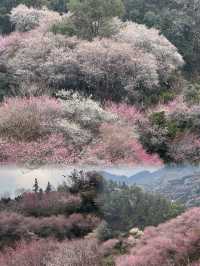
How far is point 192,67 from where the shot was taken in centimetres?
2606

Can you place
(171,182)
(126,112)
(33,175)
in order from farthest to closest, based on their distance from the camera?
(126,112), (33,175), (171,182)

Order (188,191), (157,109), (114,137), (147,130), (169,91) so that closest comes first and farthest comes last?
(188,191) → (114,137) → (147,130) → (157,109) → (169,91)

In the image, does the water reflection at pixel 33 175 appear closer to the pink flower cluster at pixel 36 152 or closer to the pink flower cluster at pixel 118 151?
the pink flower cluster at pixel 36 152

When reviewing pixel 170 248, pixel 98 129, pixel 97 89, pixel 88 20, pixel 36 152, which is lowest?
pixel 36 152

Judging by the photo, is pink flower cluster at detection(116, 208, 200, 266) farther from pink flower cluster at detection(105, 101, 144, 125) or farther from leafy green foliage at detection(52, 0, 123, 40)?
leafy green foliage at detection(52, 0, 123, 40)

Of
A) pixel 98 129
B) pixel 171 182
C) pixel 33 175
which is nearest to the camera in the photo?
pixel 171 182

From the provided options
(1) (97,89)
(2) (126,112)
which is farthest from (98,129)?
(1) (97,89)

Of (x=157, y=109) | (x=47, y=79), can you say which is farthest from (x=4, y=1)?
(x=157, y=109)

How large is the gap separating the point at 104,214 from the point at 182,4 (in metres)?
19.8

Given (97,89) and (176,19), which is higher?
(176,19)

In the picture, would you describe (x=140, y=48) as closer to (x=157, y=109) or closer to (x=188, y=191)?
(x=157, y=109)

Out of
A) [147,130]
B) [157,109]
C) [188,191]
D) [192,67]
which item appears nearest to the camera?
[188,191]

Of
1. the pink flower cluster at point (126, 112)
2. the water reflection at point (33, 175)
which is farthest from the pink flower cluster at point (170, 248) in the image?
the pink flower cluster at point (126, 112)

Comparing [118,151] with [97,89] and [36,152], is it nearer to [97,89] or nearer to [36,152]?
[36,152]
